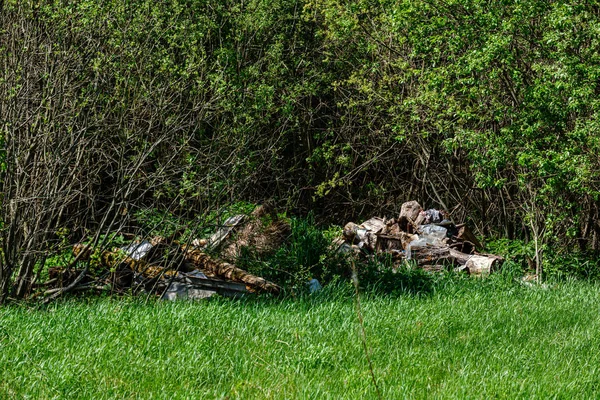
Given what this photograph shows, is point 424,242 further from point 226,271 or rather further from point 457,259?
point 226,271

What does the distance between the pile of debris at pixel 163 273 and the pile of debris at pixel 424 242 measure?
2.25m

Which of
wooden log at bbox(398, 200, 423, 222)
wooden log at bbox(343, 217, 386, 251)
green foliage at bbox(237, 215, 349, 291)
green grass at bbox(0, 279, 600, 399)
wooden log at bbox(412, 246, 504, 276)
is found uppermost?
green grass at bbox(0, 279, 600, 399)

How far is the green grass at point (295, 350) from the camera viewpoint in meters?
5.53

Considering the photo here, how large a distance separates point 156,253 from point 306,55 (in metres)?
7.72

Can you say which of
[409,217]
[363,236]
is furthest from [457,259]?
[409,217]

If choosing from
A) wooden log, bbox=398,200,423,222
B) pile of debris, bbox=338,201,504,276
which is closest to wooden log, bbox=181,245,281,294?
pile of debris, bbox=338,201,504,276

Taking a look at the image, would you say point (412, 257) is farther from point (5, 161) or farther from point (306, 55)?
point (5, 161)

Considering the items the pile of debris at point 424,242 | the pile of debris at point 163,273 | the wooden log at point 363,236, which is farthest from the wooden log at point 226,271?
the wooden log at point 363,236

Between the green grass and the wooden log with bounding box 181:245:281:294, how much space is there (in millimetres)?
364

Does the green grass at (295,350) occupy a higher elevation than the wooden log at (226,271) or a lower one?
higher

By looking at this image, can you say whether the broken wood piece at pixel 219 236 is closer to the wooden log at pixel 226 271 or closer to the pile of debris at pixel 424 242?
the wooden log at pixel 226 271

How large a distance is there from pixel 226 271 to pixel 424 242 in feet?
13.8

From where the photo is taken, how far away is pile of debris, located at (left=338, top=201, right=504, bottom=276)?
39.6 ft

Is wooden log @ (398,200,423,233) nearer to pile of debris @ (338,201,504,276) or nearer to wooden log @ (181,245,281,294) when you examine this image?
pile of debris @ (338,201,504,276)
